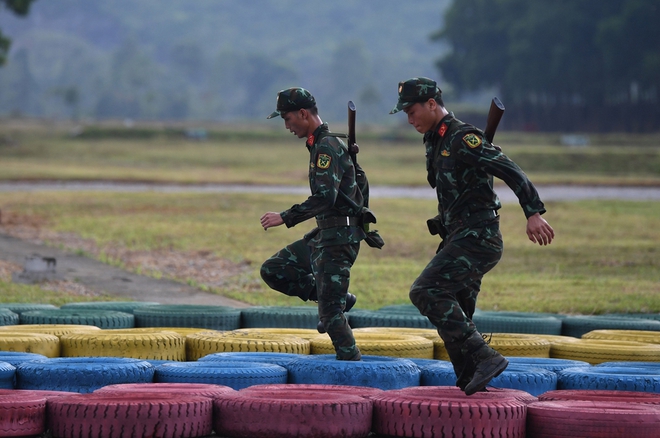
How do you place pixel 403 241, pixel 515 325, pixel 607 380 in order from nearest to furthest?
pixel 607 380 → pixel 515 325 → pixel 403 241

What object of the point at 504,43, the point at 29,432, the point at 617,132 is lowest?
the point at 29,432

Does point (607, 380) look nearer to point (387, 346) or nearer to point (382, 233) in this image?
point (387, 346)

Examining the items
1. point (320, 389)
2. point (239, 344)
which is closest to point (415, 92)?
point (320, 389)

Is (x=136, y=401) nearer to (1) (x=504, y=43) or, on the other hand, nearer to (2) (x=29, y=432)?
(2) (x=29, y=432)

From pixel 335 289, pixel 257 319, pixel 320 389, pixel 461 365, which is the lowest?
pixel 320 389

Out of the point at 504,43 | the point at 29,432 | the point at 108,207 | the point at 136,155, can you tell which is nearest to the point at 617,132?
the point at 504,43

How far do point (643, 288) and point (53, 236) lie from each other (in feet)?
41.4

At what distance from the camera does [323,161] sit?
26.6 ft

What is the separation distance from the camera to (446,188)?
713cm

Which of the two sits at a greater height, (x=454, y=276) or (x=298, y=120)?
(x=298, y=120)

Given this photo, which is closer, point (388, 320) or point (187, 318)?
point (187, 318)

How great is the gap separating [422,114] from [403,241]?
58.7 feet

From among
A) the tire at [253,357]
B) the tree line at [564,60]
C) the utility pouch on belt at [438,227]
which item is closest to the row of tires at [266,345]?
the tire at [253,357]

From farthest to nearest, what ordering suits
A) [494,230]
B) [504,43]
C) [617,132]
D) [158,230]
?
[504,43], [617,132], [158,230], [494,230]
